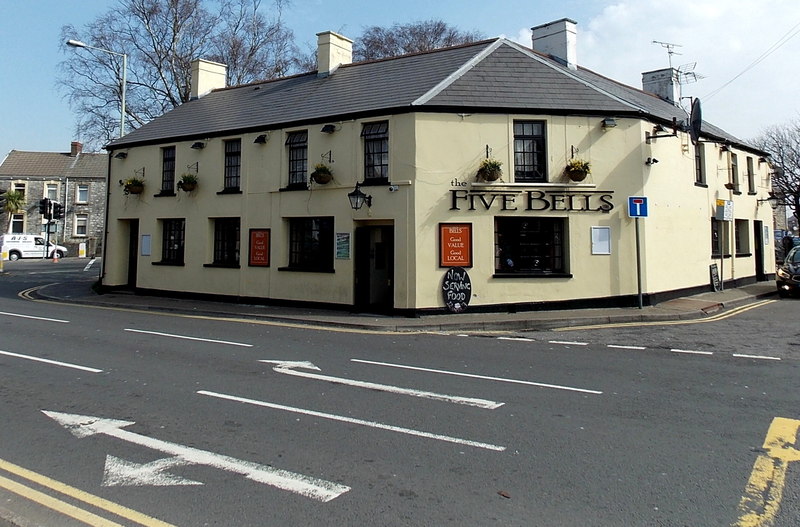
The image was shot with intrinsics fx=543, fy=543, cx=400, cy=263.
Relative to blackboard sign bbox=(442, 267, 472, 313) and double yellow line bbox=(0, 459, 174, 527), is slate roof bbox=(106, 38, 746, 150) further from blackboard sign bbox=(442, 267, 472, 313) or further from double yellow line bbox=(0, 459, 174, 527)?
double yellow line bbox=(0, 459, 174, 527)

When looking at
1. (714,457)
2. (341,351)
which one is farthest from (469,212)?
(714,457)

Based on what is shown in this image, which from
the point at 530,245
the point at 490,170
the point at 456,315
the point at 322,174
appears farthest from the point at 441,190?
the point at 322,174

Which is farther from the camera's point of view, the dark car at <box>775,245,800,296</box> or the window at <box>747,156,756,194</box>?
the window at <box>747,156,756,194</box>

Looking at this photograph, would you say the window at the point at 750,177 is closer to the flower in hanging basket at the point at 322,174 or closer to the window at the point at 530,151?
the window at the point at 530,151

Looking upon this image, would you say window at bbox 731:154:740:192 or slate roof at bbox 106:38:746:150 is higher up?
slate roof at bbox 106:38:746:150

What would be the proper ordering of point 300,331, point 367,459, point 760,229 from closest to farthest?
point 367,459 → point 300,331 → point 760,229

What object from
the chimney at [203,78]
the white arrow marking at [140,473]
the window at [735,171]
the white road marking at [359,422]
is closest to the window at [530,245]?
the white road marking at [359,422]

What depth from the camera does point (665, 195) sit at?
16.5m

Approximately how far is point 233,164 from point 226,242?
8.69ft

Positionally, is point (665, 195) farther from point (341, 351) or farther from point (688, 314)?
point (341, 351)

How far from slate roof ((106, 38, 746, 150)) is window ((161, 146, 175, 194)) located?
1.50 ft

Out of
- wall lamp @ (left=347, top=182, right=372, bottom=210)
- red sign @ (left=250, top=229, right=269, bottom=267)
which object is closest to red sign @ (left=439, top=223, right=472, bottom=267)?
wall lamp @ (left=347, top=182, right=372, bottom=210)

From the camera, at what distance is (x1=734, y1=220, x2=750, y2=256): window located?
22359mm

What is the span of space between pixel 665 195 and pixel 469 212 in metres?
6.54
